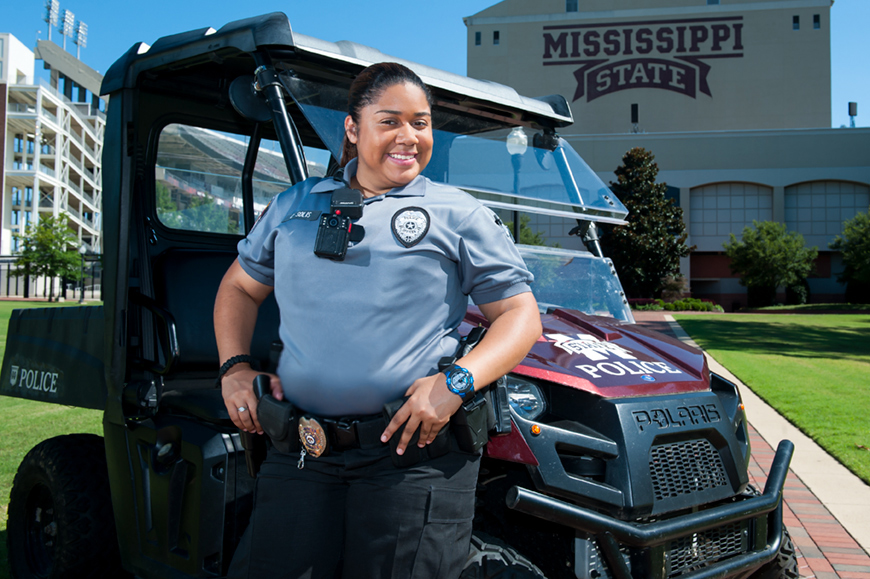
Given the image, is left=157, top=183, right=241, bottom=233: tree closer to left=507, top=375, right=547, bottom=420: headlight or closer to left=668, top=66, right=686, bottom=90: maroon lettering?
left=507, top=375, right=547, bottom=420: headlight


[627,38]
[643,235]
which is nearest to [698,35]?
[627,38]

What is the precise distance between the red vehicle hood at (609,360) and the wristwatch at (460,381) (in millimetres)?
592

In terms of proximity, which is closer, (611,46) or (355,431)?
(355,431)

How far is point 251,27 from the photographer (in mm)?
2559

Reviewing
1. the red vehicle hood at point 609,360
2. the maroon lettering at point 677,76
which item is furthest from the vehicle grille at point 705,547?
the maroon lettering at point 677,76

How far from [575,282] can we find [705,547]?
1418 mm

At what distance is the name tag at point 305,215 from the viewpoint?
1.86m

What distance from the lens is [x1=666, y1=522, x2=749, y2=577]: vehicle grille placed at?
214 centimetres

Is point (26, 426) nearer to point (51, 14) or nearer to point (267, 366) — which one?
point (267, 366)

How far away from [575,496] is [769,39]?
2283 inches

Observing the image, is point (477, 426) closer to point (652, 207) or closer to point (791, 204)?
point (652, 207)

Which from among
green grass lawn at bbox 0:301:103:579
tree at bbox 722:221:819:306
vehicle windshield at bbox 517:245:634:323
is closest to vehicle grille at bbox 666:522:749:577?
vehicle windshield at bbox 517:245:634:323

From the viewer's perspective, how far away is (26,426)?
6691 mm

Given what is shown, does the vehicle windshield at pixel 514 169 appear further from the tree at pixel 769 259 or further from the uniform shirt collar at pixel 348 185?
the tree at pixel 769 259
